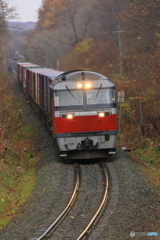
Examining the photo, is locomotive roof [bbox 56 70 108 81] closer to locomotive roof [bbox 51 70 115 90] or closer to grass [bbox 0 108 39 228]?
locomotive roof [bbox 51 70 115 90]

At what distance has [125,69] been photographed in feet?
139

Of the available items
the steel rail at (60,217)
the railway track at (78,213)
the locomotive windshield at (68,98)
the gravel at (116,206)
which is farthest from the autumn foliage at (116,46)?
the steel rail at (60,217)

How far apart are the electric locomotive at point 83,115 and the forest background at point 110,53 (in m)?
2.03

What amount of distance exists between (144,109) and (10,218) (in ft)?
47.8

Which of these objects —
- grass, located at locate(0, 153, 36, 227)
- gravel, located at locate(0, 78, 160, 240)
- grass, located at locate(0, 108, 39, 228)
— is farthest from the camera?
grass, located at locate(0, 108, 39, 228)

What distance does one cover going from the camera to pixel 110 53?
1994 inches

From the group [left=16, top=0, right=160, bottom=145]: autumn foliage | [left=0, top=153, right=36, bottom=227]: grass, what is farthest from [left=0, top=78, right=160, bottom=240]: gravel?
[left=16, top=0, right=160, bottom=145]: autumn foliage

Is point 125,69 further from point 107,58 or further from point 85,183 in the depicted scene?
point 85,183

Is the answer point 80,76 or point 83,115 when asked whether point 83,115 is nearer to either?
point 83,115

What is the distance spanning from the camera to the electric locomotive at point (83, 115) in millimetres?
14891

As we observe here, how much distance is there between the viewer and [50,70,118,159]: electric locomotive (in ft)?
48.9

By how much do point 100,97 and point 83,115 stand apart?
2.90ft

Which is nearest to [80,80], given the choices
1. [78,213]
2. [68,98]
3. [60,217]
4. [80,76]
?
[80,76]

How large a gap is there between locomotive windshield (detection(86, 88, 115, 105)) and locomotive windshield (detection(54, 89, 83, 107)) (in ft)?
1.01
